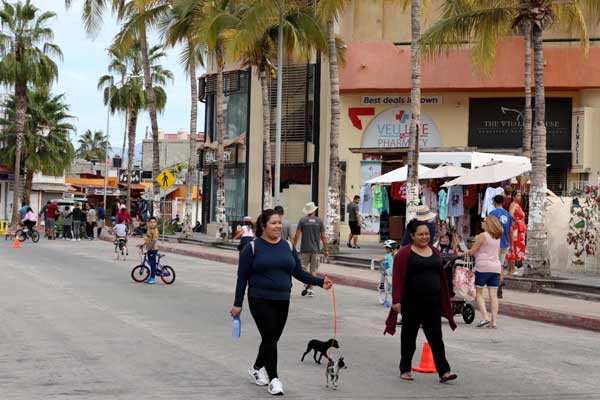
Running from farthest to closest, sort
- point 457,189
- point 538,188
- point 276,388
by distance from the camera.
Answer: point 457,189 < point 538,188 < point 276,388

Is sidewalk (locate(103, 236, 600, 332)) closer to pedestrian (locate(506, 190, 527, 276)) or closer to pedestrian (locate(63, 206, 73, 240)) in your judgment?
pedestrian (locate(506, 190, 527, 276))

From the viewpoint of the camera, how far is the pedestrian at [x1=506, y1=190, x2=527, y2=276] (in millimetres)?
21531

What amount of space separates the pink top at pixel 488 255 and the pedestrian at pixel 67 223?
33051 millimetres

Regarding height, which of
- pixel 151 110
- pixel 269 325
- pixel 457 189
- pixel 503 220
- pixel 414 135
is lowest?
pixel 269 325

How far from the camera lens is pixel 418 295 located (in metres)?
9.25

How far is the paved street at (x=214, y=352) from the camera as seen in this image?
870 centimetres

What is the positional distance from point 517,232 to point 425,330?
13872 mm

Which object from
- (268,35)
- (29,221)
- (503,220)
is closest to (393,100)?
(268,35)

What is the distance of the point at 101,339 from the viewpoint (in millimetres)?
11742

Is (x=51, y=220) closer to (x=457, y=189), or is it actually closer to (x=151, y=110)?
(x=151, y=110)

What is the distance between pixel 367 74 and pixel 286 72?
548 cm

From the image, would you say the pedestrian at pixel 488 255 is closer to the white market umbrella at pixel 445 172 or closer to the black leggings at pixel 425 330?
the black leggings at pixel 425 330

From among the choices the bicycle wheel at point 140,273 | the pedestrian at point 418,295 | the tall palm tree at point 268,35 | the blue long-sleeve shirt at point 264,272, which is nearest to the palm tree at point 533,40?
the bicycle wheel at point 140,273

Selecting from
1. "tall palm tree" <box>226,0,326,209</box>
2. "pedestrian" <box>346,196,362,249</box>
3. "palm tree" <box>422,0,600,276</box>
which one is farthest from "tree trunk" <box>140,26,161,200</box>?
"palm tree" <box>422,0,600,276</box>
